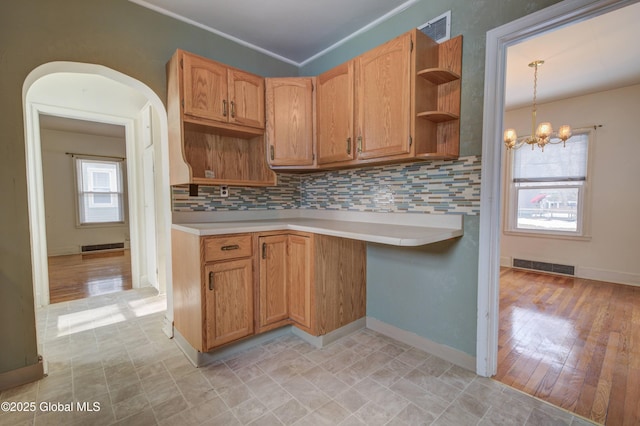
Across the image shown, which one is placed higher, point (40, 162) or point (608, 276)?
point (40, 162)

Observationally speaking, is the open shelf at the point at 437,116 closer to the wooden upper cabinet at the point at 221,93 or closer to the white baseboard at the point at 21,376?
the wooden upper cabinet at the point at 221,93

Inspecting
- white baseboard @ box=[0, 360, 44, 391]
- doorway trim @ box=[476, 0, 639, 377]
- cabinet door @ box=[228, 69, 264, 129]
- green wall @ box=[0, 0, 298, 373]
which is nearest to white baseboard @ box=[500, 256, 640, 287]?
doorway trim @ box=[476, 0, 639, 377]

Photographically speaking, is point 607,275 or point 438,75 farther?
point 607,275

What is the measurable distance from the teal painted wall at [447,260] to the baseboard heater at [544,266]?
330cm

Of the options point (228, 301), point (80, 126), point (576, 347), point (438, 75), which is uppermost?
point (80, 126)

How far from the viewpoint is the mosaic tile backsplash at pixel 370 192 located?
186cm

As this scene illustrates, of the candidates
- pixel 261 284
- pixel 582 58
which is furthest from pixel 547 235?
pixel 261 284

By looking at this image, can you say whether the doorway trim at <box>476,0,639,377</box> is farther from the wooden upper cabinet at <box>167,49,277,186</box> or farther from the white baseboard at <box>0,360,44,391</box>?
the white baseboard at <box>0,360,44,391</box>

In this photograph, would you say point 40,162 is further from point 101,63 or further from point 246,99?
point 246,99

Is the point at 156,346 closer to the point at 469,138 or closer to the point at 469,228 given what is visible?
the point at 469,228

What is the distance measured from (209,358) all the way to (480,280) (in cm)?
185

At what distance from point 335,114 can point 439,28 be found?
881 millimetres

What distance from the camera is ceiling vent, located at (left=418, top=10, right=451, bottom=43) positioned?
186 cm

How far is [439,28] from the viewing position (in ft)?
6.23
